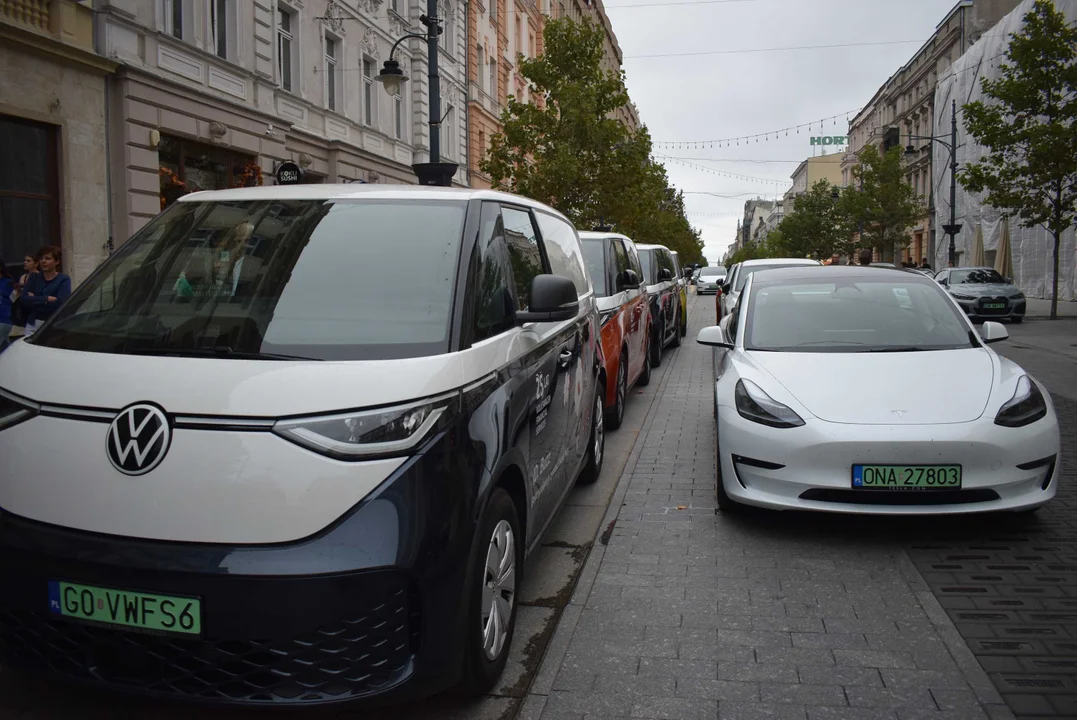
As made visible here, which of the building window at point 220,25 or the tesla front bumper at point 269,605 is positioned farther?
the building window at point 220,25

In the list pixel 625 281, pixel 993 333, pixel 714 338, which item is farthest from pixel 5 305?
pixel 993 333

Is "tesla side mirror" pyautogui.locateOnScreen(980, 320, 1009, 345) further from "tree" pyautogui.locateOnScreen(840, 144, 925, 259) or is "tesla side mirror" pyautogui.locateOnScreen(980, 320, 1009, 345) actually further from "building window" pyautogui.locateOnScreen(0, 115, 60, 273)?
"tree" pyautogui.locateOnScreen(840, 144, 925, 259)

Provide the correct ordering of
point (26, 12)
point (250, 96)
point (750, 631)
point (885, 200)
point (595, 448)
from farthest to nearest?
point (885, 200), point (250, 96), point (26, 12), point (595, 448), point (750, 631)

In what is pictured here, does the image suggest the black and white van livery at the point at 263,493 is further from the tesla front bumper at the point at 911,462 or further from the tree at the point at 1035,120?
the tree at the point at 1035,120

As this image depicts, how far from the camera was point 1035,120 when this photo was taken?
24.0m

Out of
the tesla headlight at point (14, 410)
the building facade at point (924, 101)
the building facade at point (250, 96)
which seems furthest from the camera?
the building facade at point (924, 101)

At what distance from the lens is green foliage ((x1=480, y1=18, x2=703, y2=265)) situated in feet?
90.0

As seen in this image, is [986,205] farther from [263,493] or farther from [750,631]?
[263,493]

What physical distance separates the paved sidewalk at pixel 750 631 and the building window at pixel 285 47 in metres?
17.7

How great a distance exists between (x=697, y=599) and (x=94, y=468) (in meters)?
2.67

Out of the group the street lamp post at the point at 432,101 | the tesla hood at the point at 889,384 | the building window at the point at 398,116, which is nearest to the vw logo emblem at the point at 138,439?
the tesla hood at the point at 889,384

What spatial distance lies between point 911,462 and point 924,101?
63602mm

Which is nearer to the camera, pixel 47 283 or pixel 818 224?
pixel 47 283

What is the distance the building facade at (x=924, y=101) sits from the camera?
169 feet
